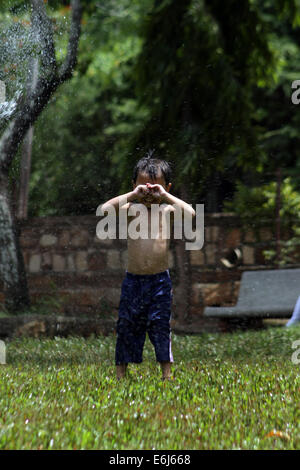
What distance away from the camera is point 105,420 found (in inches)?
108

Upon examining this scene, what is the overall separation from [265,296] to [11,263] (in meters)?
3.33

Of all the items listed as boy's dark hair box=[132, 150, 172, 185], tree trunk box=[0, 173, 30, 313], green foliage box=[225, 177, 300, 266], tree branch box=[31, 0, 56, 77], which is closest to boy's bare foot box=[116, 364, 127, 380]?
boy's dark hair box=[132, 150, 172, 185]

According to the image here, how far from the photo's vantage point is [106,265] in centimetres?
938

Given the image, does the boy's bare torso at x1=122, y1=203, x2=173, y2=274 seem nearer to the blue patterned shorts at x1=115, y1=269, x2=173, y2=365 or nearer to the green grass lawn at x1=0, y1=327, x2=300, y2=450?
the blue patterned shorts at x1=115, y1=269, x2=173, y2=365

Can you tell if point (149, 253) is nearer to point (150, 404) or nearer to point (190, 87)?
point (150, 404)

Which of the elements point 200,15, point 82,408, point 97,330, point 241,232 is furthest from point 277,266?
point 82,408

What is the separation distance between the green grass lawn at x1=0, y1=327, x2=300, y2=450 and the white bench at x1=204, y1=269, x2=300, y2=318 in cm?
212

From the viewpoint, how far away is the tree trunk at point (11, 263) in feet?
27.5

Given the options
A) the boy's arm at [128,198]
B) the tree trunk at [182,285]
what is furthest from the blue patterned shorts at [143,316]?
the tree trunk at [182,285]

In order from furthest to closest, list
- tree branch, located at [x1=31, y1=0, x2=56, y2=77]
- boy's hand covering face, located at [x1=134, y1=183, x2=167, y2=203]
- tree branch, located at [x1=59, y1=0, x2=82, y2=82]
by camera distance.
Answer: tree branch, located at [x1=59, y1=0, x2=82, y2=82] < tree branch, located at [x1=31, y1=0, x2=56, y2=77] < boy's hand covering face, located at [x1=134, y1=183, x2=167, y2=203]

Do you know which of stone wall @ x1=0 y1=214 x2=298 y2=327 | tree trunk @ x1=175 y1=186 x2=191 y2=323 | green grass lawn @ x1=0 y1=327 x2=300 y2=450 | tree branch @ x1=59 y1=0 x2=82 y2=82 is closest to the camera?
green grass lawn @ x1=0 y1=327 x2=300 y2=450

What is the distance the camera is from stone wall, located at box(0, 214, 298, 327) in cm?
895

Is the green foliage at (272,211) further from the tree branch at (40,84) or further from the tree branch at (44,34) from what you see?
the tree branch at (44,34)
